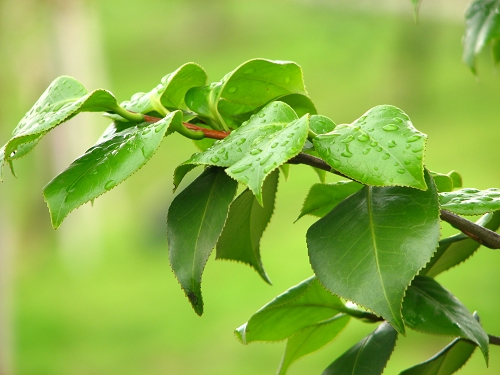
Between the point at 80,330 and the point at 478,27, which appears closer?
the point at 478,27

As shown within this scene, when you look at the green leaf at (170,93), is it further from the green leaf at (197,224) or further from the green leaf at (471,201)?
the green leaf at (471,201)

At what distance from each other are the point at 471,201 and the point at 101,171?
271 millimetres

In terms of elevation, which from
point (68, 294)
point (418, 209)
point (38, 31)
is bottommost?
point (68, 294)

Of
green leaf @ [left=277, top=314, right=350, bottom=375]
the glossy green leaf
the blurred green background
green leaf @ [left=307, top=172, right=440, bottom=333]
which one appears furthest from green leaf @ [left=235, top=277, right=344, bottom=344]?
the blurred green background

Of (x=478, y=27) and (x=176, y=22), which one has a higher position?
(x=478, y=27)

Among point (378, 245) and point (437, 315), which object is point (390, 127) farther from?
point (437, 315)

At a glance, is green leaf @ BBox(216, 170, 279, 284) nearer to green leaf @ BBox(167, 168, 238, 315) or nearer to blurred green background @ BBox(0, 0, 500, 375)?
green leaf @ BBox(167, 168, 238, 315)

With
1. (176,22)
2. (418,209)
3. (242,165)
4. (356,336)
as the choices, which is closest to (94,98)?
(242,165)

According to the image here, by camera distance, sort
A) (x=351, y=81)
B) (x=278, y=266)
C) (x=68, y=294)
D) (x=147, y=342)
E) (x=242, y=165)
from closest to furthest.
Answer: (x=242, y=165)
(x=147, y=342)
(x=278, y=266)
(x=68, y=294)
(x=351, y=81)

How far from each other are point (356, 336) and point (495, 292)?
0.84 metres

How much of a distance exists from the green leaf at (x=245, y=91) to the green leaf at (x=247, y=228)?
67 mm

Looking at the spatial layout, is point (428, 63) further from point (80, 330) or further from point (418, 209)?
point (418, 209)

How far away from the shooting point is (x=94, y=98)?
0.42 metres

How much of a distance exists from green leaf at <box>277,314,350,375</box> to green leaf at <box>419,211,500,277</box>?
0.10 m
